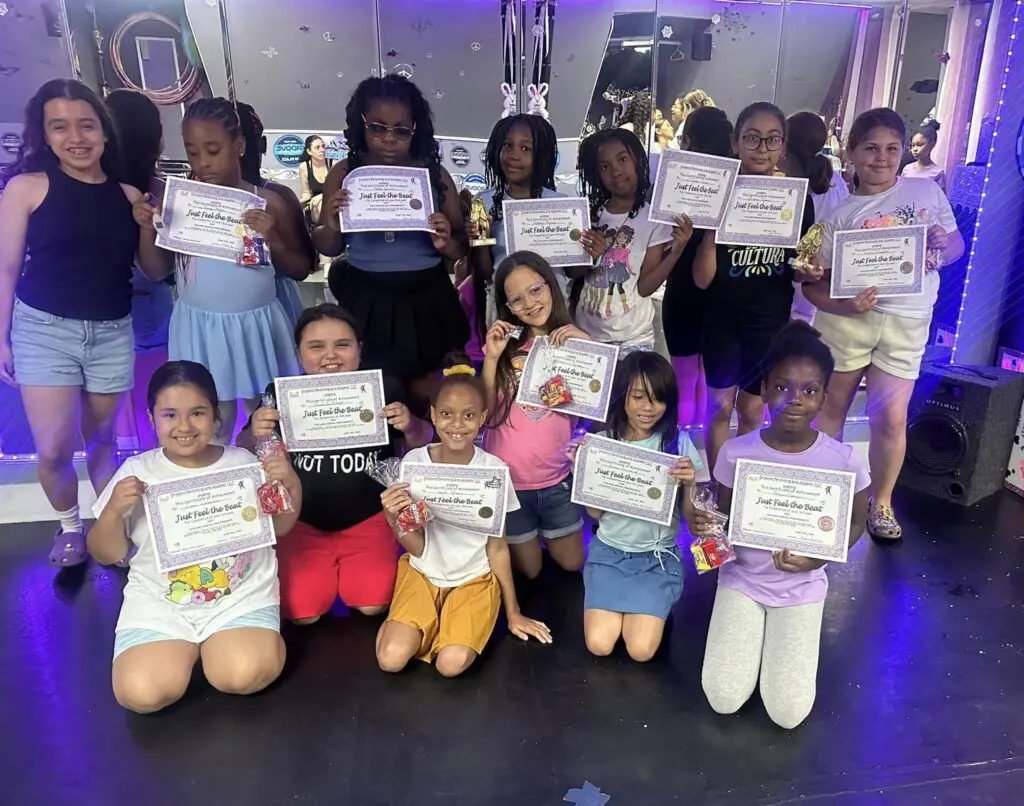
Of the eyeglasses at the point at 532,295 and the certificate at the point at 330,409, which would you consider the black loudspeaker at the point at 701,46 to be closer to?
the eyeglasses at the point at 532,295

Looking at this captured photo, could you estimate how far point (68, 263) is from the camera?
2488 millimetres

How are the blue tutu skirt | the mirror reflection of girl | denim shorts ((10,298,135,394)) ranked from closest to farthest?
the mirror reflection of girl, denim shorts ((10,298,135,394)), the blue tutu skirt

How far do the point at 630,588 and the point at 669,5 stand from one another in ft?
9.89

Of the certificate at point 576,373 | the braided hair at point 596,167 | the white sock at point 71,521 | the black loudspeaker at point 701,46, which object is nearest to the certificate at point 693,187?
the braided hair at point 596,167

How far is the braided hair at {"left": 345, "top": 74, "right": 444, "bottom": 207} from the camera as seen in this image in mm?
2604

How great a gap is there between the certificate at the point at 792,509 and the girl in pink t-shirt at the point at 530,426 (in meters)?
0.70

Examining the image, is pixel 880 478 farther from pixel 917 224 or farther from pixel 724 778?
pixel 724 778

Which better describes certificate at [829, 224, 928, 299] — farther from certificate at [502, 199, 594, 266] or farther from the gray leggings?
the gray leggings

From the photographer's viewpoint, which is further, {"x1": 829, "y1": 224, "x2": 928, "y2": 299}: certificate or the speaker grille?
the speaker grille

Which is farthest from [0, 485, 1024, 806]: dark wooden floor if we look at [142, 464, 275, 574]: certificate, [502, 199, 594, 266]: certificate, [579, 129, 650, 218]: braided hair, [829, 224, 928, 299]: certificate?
[579, 129, 650, 218]: braided hair

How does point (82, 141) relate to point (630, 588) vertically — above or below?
above

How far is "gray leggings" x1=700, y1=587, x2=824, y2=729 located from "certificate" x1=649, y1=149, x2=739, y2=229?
130 centimetres

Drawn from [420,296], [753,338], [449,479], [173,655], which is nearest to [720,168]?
[753,338]

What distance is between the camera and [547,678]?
2.30 m
